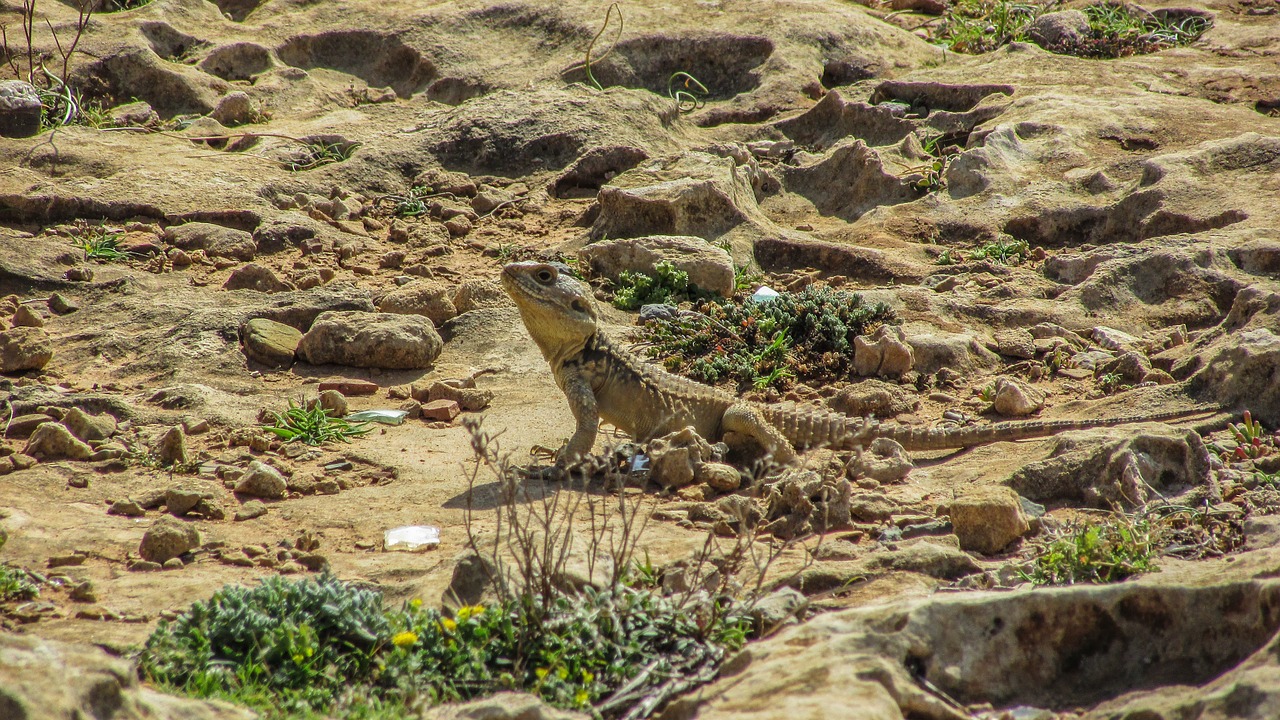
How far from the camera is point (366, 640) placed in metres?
3.69

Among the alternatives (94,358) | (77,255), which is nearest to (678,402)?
(94,358)

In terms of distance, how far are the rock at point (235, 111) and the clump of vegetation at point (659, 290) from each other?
567 centimetres

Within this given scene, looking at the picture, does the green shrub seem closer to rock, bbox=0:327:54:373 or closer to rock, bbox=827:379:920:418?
rock, bbox=827:379:920:418

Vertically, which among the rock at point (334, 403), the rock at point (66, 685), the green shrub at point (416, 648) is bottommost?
the rock at point (334, 403)

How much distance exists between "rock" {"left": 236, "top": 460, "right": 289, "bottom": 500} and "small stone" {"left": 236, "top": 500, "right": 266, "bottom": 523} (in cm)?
8

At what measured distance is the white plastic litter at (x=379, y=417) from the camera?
6836mm

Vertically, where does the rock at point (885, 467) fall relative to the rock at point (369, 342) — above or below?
above

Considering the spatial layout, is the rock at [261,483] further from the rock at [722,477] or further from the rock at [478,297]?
the rock at [478,297]

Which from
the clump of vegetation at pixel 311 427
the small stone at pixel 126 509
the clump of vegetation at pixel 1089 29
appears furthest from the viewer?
the clump of vegetation at pixel 1089 29

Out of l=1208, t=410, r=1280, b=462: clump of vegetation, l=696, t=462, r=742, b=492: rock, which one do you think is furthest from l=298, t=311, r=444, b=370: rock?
l=1208, t=410, r=1280, b=462: clump of vegetation

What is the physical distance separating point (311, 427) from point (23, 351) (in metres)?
2.14

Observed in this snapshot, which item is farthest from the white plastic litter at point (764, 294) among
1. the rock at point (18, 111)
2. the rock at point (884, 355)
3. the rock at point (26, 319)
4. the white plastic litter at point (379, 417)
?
the rock at point (18, 111)

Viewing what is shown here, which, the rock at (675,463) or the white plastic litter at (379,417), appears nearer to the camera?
the rock at (675,463)

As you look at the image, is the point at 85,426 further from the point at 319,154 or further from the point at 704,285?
the point at 319,154
